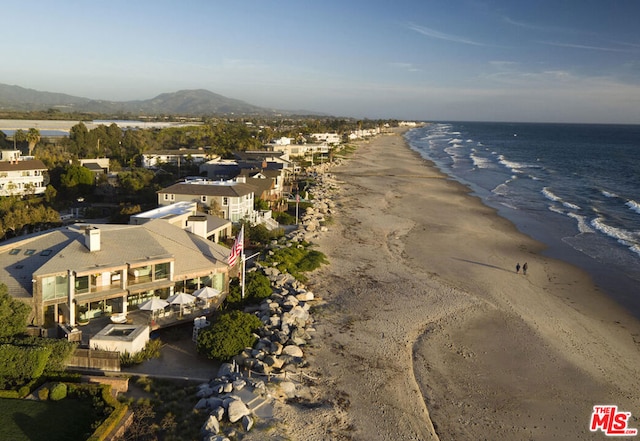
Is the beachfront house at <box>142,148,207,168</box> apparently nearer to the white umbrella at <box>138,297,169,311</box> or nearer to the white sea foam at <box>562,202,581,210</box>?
the white sea foam at <box>562,202,581,210</box>

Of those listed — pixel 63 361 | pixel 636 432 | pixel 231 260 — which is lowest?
pixel 636 432

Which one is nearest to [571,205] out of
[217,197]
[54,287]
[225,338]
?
[217,197]

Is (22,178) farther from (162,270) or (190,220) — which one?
(162,270)

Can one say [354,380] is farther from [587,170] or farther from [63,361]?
[587,170]

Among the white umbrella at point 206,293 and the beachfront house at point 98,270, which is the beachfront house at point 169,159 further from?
the white umbrella at point 206,293

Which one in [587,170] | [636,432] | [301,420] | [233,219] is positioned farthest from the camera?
[587,170]

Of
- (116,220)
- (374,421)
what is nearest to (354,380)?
(374,421)
